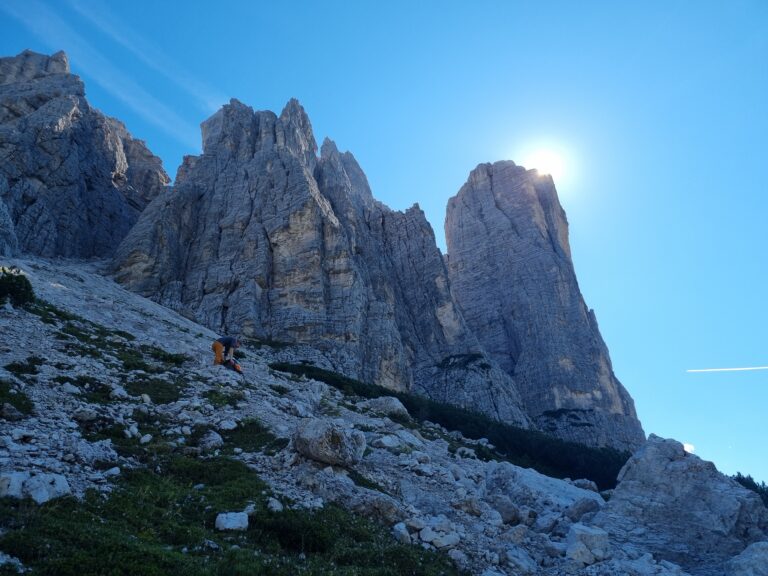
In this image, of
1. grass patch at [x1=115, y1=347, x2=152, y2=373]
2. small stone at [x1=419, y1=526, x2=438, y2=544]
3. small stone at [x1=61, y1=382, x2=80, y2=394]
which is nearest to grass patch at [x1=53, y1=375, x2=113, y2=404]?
small stone at [x1=61, y1=382, x2=80, y2=394]

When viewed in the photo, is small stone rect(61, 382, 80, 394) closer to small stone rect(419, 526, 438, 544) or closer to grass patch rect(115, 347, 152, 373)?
grass patch rect(115, 347, 152, 373)

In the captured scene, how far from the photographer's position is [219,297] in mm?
71562

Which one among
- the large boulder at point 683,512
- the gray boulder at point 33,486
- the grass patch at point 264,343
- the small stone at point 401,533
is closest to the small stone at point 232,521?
the gray boulder at point 33,486

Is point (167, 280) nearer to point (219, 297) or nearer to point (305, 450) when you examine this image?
point (219, 297)

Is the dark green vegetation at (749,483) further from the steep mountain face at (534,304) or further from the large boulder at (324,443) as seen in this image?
the steep mountain face at (534,304)

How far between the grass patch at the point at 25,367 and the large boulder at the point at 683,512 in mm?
18464

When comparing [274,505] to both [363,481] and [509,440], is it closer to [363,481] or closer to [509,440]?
[363,481]

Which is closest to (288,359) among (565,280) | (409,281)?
(409,281)

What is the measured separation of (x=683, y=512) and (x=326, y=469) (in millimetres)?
11616

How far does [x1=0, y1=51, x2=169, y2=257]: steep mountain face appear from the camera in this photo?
73125 millimetres

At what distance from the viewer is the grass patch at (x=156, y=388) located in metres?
19.5

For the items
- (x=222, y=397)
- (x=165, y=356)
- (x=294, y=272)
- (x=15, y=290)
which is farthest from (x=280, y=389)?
(x=294, y=272)

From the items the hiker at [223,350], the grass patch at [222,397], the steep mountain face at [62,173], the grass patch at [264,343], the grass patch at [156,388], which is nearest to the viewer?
the grass patch at [156,388]

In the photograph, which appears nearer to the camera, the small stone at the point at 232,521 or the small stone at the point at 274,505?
the small stone at the point at 232,521
